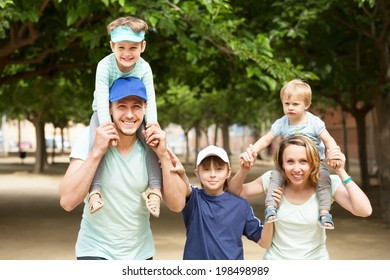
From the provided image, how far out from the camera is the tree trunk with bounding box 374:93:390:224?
1395 cm

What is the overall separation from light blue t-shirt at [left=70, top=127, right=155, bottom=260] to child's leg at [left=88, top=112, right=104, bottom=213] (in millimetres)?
33

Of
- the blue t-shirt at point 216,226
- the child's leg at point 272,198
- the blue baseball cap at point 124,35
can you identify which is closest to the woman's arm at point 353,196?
the child's leg at point 272,198

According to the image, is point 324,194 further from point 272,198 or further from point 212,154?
point 212,154

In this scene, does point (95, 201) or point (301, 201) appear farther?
point (301, 201)

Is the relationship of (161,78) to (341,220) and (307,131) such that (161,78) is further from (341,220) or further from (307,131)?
(307,131)

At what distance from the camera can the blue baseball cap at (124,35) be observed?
277cm

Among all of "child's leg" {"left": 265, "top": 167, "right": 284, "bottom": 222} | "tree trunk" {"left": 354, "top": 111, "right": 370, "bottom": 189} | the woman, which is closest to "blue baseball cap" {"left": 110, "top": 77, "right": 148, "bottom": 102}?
the woman

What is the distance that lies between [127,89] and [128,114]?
0.11 m

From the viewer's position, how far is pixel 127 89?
2.79 metres

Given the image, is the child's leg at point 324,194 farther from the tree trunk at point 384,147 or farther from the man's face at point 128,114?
the tree trunk at point 384,147

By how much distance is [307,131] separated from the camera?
3273mm

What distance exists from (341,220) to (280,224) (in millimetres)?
11901

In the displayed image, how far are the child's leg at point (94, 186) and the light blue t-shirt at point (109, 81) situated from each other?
0.24ft

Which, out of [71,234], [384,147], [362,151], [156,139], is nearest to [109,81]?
[156,139]
